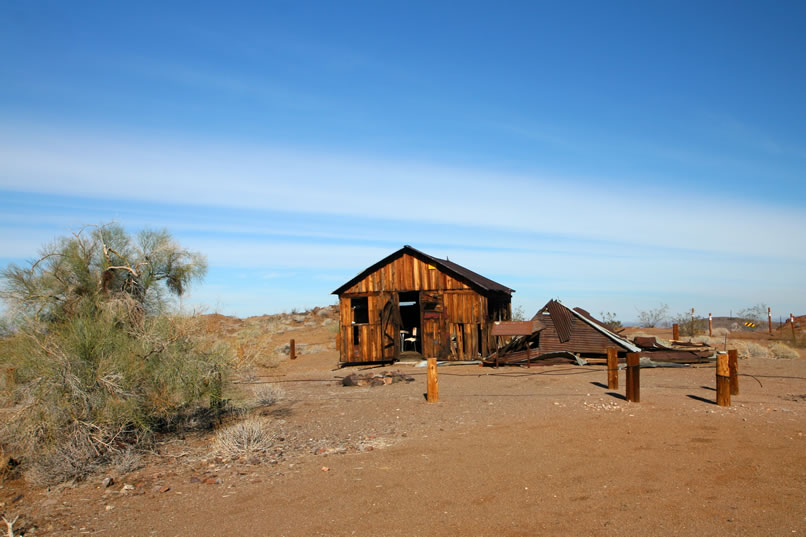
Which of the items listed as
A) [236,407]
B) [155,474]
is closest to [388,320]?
[236,407]

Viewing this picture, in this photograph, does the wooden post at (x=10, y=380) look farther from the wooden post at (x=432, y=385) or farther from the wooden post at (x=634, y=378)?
the wooden post at (x=634, y=378)

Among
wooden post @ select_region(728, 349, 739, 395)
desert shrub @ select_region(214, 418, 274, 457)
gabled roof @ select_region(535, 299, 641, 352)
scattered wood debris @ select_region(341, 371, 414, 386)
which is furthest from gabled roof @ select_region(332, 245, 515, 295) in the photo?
desert shrub @ select_region(214, 418, 274, 457)

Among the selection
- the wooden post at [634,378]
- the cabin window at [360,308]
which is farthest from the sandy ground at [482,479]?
the cabin window at [360,308]

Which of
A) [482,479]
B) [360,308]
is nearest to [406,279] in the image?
[360,308]

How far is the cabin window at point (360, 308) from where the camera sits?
23044 millimetres

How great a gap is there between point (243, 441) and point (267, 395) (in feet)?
14.4

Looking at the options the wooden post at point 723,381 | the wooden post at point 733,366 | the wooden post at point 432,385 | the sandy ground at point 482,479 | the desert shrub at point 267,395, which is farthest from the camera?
the desert shrub at point 267,395

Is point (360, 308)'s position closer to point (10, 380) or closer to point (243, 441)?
point (243, 441)

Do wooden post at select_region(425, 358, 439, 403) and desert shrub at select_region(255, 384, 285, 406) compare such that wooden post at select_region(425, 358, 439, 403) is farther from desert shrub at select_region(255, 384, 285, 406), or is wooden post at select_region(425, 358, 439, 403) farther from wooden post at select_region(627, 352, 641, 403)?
wooden post at select_region(627, 352, 641, 403)

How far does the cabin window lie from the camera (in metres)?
23.0

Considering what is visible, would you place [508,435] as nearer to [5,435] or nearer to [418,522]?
[418,522]

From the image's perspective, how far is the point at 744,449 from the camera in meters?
7.56

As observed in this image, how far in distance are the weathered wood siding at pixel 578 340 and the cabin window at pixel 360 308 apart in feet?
23.5

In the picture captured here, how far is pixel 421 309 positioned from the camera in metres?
21.4
